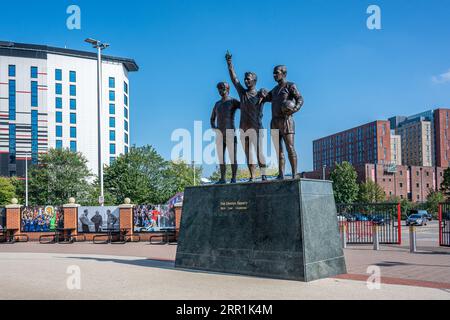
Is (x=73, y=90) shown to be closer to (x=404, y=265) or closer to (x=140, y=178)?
(x=140, y=178)

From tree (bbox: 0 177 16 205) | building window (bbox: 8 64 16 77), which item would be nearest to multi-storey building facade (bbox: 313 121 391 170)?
building window (bbox: 8 64 16 77)

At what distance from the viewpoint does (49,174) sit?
46469mm

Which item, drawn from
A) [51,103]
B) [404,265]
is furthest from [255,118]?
[51,103]

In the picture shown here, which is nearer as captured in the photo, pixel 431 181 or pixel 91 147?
pixel 91 147

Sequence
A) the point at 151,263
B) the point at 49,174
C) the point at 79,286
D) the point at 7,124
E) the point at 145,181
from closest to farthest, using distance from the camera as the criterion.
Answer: the point at 79,286, the point at 151,263, the point at 145,181, the point at 49,174, the point at 7,124

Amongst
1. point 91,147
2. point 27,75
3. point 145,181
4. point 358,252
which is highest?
point 27,75

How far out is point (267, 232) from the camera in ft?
35.0

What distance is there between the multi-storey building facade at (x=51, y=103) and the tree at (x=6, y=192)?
12.6 m

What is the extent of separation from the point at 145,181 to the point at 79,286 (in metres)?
32.3

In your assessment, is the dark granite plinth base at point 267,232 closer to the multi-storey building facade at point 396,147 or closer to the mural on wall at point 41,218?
the mural on wall at point 41,218

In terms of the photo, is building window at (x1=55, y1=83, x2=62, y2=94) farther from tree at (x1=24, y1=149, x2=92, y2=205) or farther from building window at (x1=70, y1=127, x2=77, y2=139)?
tree at (x1=24, y1=149, x2=92, y2=205)

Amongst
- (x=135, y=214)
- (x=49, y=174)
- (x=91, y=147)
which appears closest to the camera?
(x=135, y=214)

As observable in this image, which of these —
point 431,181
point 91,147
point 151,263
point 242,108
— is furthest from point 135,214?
point 431,181
